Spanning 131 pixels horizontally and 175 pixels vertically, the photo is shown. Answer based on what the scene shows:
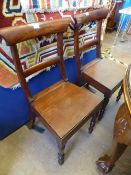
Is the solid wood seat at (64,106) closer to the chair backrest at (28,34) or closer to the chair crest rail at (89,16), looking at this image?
the chair backrest at (28,34)

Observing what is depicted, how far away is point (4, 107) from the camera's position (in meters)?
1.13

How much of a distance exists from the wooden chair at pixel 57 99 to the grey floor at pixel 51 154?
109 mm

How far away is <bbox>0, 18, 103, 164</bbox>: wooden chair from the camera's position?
836 mm

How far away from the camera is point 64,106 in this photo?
1042 mm

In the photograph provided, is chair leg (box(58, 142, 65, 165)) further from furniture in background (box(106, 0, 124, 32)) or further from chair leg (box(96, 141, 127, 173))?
furniture in background (box(106, 0, 124, 32))

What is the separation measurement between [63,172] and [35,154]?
25 cm

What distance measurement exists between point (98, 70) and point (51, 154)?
0.83m

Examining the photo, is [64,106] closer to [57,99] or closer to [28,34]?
[57,99]

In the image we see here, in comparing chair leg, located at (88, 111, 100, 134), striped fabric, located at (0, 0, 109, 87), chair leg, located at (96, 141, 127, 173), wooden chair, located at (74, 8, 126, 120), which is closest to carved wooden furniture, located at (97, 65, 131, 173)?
chair leg, located at (96, 141, 127, 173)

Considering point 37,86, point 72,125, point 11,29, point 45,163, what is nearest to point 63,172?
point 45,163

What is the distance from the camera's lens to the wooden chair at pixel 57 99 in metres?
0.84

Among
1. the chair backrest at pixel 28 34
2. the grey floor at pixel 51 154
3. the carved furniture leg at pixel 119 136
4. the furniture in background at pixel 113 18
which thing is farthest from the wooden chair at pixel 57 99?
the furniture in background at pixel 113 18

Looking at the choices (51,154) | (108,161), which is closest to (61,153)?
(51,154)

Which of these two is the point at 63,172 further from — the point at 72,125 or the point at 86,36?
the point at 86,36
